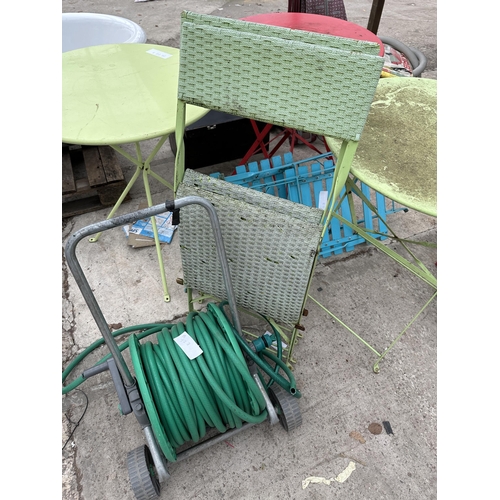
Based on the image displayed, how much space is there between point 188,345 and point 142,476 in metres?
0.60

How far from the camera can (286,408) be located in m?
1.80

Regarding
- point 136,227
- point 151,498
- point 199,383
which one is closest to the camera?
point 199,383

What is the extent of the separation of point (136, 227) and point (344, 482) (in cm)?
212

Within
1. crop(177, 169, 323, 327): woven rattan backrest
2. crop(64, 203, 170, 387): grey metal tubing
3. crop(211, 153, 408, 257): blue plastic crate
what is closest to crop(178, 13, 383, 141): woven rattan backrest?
crop(177, 169, 323, 327): woven rattan backrest

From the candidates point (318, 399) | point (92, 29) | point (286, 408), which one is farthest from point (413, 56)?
point (286, 408)

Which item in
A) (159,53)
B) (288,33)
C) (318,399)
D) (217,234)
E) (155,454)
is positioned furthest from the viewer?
(159,53)

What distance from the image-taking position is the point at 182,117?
157cm

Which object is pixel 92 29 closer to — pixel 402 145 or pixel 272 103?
pixel 272 103

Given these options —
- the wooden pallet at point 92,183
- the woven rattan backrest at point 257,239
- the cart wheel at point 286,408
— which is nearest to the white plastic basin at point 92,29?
the wooden pallet at point 92,183

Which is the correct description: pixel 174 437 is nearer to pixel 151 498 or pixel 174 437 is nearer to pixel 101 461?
pixel 151 498

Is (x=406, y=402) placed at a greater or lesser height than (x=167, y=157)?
lesser

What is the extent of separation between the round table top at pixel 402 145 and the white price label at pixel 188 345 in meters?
1.00

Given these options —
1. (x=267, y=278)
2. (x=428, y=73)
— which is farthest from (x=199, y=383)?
(x=428, y=73)

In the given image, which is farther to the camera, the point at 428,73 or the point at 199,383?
the point at 428,73
